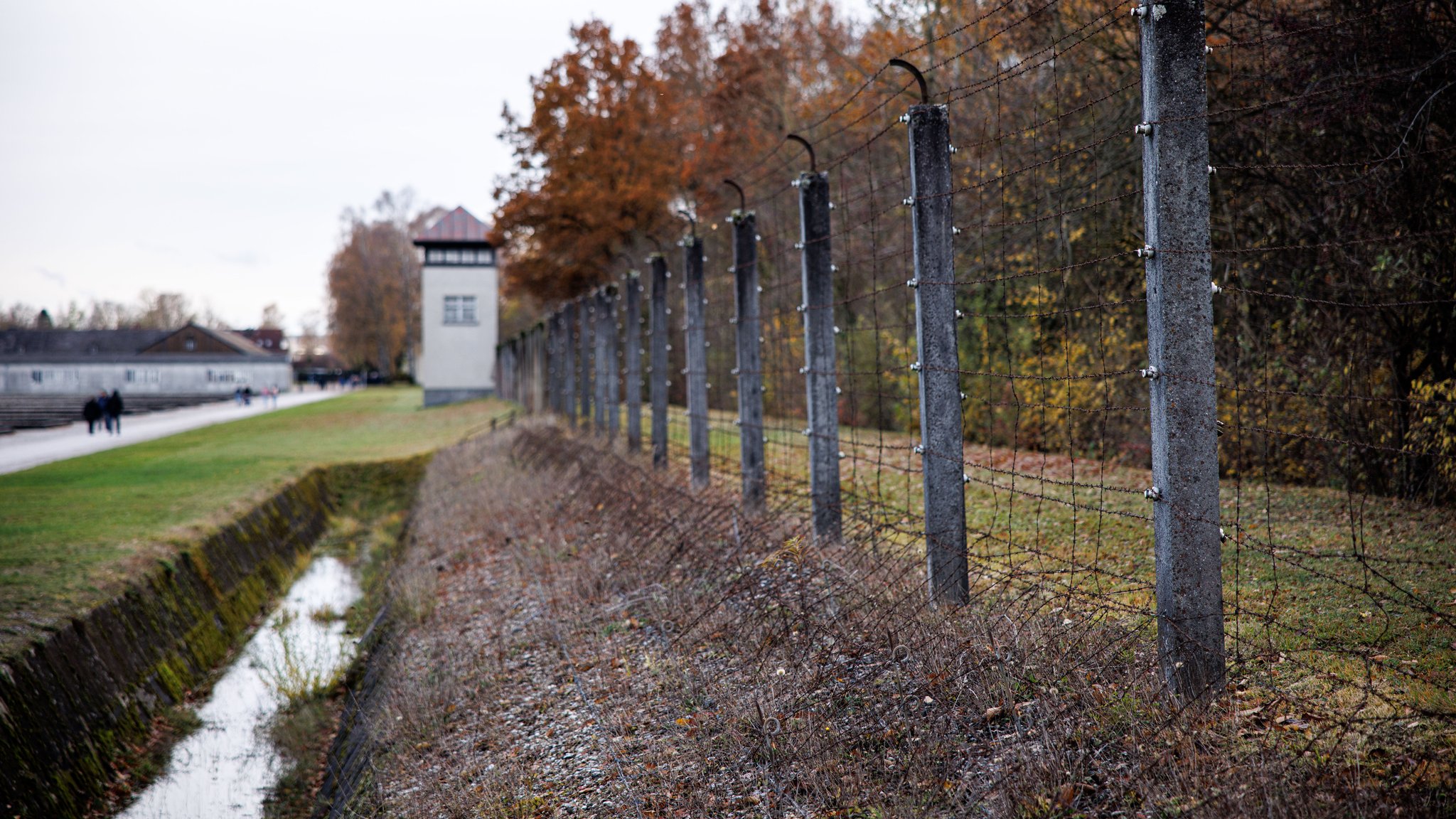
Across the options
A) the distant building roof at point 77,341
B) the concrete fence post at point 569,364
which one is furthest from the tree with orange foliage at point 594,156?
the distant building roof at point 77,341

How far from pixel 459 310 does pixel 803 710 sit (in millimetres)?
40543

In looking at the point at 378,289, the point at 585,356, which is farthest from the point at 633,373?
the point at 378,289

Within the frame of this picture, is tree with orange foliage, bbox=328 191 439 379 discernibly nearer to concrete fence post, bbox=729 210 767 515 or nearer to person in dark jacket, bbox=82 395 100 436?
person in dark jacket, bbox=82 395 100 436

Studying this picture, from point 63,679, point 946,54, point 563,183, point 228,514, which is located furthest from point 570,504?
point 563,183

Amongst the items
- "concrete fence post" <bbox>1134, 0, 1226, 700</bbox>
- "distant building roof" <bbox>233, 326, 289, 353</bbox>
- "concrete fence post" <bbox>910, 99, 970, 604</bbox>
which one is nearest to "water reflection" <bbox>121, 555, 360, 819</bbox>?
"concrete fence post" <bbox>910, 99, 970, 604</bbox>

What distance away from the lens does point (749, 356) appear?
8.30 meters

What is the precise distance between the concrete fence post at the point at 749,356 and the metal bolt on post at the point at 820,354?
53.0 inches

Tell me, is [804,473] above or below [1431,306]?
below

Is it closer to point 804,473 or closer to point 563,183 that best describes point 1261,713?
point 804,473

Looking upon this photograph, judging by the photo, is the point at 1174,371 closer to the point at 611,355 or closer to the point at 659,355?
the point at 659,355

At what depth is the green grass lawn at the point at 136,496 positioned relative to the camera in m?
8.80

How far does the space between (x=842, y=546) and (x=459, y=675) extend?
9.41 feet

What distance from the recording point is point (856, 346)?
1675cm

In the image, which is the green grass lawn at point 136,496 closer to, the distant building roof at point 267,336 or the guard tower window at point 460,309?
the guard tower window at point 460,309
